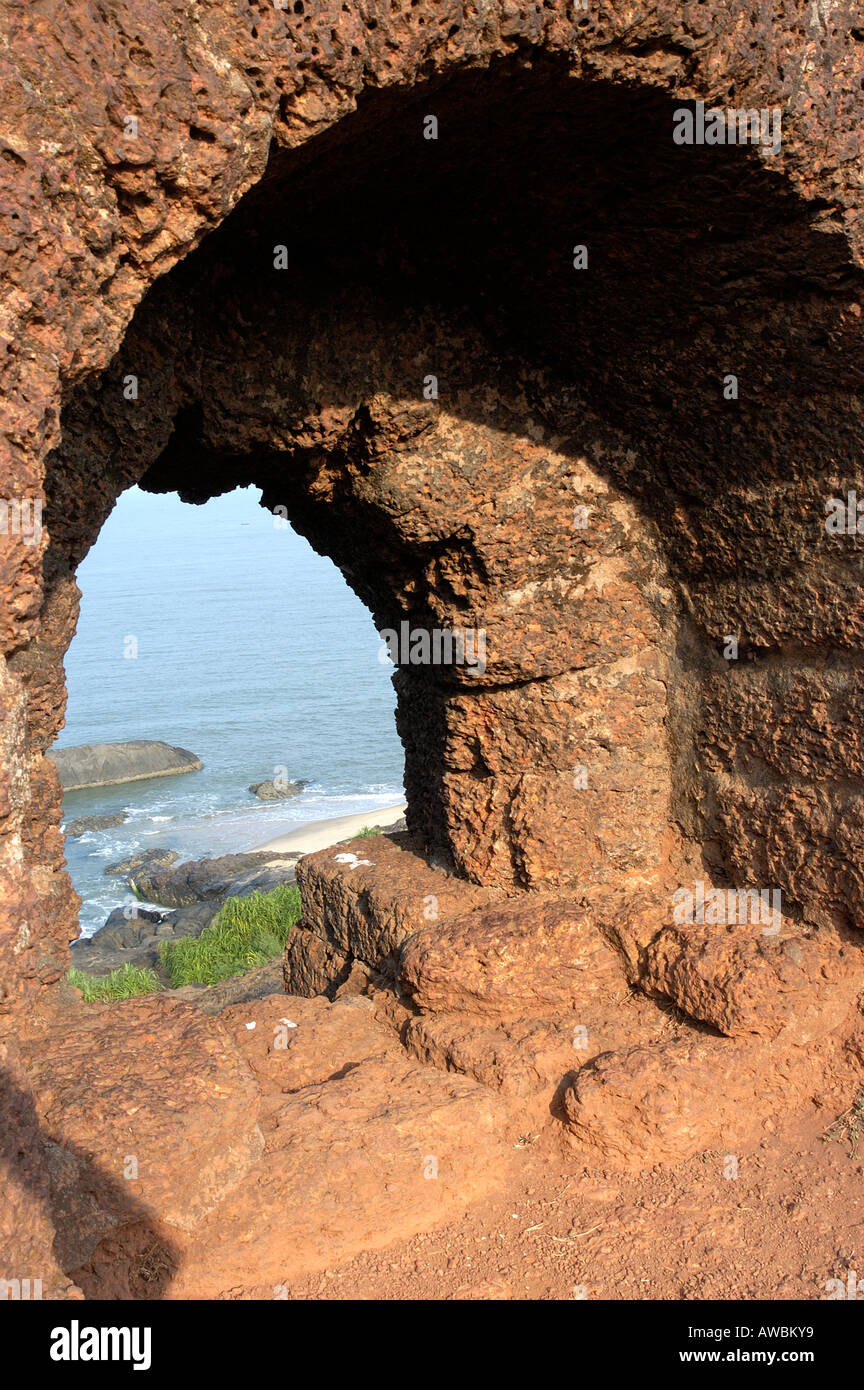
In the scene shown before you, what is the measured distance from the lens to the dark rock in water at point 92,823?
21438mm

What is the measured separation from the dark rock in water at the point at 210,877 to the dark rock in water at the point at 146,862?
35.8 inches

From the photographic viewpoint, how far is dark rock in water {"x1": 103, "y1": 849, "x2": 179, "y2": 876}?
60.6 feet

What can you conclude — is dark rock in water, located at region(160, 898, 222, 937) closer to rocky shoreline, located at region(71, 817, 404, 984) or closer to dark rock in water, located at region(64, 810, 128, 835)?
rocky shoreline, located at region(71, 817, 404, 984)

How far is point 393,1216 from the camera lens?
3.28 metres

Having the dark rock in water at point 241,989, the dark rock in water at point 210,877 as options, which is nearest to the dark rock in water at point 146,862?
the dark rock in water at point 210,877

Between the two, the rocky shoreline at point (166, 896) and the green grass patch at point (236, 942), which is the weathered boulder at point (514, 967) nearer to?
the green grass patch at point (236, 942)

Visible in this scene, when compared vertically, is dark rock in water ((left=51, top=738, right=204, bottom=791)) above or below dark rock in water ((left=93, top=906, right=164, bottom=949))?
above

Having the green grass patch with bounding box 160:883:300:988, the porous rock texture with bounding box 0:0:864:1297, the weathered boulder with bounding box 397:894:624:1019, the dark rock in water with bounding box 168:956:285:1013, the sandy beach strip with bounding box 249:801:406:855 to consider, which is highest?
the porous rock texture with bounding box 0:0:864:1297

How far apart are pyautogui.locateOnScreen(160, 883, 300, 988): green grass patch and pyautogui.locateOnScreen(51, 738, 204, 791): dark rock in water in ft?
41.0

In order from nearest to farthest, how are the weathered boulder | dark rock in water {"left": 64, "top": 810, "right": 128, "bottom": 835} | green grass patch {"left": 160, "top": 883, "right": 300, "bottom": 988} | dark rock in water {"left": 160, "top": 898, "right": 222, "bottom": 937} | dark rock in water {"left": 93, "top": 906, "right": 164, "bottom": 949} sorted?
the weathered boulder → green grass patch {"left": 160, "top": 883, "right": 300, "bottom": 988} → dark rock in water {"left": 160, "top": 898, "right": 222, "bottom": 937} → dark rock in water {"left": 93, "top": 906, "right": 164, "bottom": 949} → dark rock in water {"left": 64, "top": 810, "right": 128, "bottom": 835}

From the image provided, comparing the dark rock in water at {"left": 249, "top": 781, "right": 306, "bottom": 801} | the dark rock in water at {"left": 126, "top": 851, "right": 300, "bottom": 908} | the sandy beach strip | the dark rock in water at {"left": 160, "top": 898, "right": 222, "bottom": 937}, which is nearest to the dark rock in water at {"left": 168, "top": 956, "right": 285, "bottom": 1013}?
the dark rock in water at {"left": 160, "top": 898, "right": 222, "bottom": 937}

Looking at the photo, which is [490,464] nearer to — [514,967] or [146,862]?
[514,967]

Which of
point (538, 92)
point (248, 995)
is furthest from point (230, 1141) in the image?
point (248, 995)

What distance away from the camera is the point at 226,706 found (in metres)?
32.6
